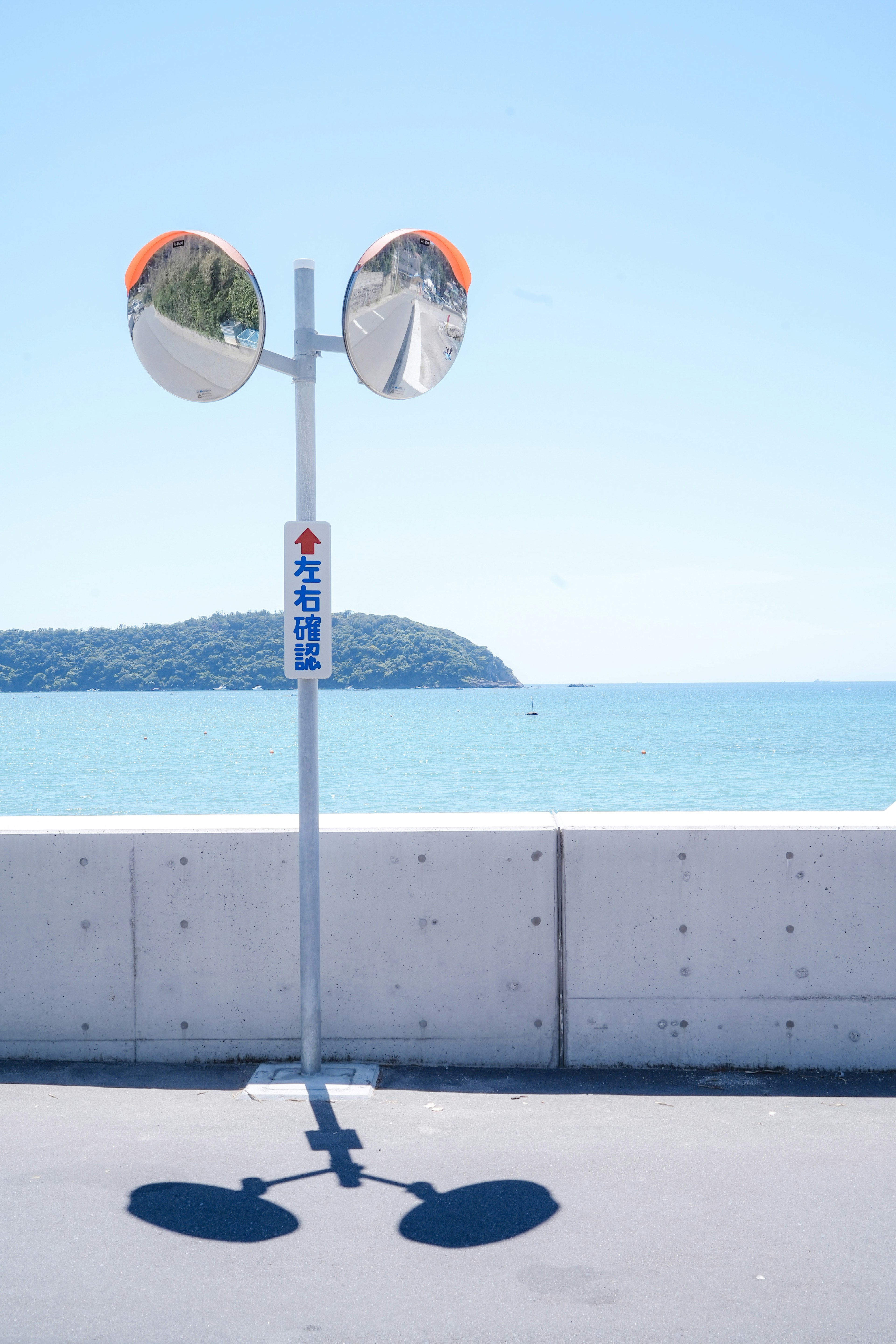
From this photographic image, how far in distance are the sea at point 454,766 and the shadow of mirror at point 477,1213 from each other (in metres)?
9.15

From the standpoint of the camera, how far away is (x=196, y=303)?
4.19 meters

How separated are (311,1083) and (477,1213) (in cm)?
142

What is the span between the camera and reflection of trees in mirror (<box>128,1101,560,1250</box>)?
3.33 metres

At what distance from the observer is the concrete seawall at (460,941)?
4.97 meters

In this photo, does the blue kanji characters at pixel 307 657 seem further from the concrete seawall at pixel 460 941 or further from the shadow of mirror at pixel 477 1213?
the shadow of mirror at pixel 477 1213

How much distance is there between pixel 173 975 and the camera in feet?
16.6

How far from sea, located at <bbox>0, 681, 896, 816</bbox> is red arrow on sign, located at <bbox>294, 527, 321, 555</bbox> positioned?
27.6ft

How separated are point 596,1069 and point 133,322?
3982mm

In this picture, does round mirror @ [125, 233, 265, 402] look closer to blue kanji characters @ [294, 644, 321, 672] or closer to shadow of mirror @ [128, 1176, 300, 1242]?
blue kanji characters @ [294, 644, 321, 672]

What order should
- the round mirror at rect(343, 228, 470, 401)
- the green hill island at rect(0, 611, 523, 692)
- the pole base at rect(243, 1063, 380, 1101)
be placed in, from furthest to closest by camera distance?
the green hill island at rect(0, 611, 523, 692)
the pole base at rect(243, 1063, 380, 1101)
the round mirror at rect(343, 228, 470, 401)

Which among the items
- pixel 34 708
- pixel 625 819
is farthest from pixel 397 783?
pixel 34 708

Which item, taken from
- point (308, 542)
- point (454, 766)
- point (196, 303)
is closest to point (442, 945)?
point (308, 542)

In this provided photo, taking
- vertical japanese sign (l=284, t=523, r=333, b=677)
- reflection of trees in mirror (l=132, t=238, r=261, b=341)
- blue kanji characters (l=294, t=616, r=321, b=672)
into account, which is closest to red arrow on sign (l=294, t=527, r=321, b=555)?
vertical japanese sign (l=284, t=523, r=333, b=677)

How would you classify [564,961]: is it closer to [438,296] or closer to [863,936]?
[863,936]
